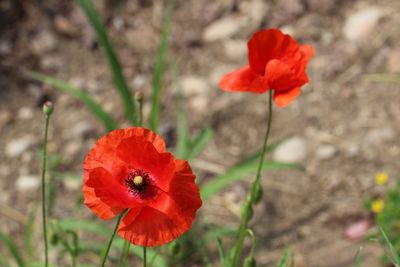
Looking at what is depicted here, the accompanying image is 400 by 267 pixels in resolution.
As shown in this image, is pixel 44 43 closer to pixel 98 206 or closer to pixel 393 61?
pixel 393 61

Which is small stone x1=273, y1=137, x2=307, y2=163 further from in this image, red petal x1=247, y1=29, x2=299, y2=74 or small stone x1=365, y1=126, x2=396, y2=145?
red petal x1=247, y1=29, x2=299, y2=74

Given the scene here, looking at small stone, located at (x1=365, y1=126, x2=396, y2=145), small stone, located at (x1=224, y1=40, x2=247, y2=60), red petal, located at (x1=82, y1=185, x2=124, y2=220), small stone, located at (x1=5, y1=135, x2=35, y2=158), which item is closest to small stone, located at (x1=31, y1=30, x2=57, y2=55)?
small stone, located at (x1=5, y1=135, x2=35, y2=158)

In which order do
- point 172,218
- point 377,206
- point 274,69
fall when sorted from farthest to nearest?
point 377,206
point 274,69
point 172,218

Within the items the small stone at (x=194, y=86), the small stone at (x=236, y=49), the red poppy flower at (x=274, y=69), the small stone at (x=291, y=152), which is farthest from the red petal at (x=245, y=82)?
the small stone at (x=236, y=49)

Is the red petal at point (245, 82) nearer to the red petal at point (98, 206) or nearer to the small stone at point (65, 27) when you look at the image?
the red petal at point (98, 206)

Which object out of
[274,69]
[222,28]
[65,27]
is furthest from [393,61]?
[274,69]

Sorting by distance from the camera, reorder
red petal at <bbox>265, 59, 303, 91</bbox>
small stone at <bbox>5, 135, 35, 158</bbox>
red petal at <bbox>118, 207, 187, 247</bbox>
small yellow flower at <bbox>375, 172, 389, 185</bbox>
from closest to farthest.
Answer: red petal at <bbox>118, 207, 187, 247</bbox> < red petal at <bbox>265, 59, 303, 91</bbox> < small yellow flower at <bbox>375, 172, 389, 185</bbox> < small stone at <bbox>5, 135, 35, 158</bbox>
